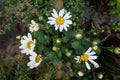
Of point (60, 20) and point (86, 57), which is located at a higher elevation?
point (60, 20)

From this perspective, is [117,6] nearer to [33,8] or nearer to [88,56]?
[88,56]

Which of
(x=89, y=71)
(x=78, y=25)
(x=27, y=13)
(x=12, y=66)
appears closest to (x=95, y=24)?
(x=78, y=25)

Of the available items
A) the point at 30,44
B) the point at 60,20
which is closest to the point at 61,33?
the point at 60,20

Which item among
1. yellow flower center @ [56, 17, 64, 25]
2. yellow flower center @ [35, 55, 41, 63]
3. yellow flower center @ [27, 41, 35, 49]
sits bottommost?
yellow flower center @ [35, 55, 41, 63]

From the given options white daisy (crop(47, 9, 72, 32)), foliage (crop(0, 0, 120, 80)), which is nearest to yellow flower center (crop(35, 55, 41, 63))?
foliage (crop(0, 0, 120, 80))

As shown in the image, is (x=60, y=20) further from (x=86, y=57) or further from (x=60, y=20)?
(x=86, y=57)

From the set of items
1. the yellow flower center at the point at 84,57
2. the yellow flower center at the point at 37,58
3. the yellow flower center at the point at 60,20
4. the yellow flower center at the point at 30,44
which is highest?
the yellow flower center at the point at 60,20

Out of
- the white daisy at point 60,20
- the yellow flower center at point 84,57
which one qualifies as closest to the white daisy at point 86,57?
the yellow flower center at point 84,57

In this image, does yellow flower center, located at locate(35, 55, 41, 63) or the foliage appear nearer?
the foliage

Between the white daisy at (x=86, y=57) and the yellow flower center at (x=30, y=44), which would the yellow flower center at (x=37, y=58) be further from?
the white daisy at (x=86, y=57)

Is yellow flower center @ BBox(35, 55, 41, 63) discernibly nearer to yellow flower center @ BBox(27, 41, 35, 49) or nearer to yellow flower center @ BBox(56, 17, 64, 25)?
yellow flower center @ BBox(27, 41, 35, 49)

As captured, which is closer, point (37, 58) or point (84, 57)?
point (84, 57)
